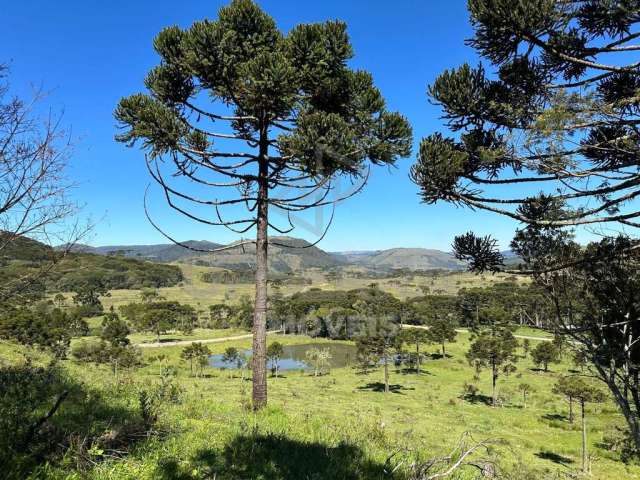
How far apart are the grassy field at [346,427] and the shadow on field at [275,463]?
15 millimetres

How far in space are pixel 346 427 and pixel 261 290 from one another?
3.71m

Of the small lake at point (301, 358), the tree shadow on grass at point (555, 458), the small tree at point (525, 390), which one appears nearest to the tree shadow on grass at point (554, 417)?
the small tree at point (525, 390)

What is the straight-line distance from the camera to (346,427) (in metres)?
7.66

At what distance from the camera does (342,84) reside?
9180mm

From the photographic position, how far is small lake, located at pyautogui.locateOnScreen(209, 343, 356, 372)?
6316 centimetres

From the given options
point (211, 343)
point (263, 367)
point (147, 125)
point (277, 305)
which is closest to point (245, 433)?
point (263, 367)

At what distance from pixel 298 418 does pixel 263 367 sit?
1607mm

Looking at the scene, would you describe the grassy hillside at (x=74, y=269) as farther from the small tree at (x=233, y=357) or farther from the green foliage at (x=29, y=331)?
the small tree at (x=233, y=357)

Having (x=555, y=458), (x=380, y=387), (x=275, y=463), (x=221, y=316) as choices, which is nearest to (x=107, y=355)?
(x=380, y=387)

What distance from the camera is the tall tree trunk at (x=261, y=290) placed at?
9.16m

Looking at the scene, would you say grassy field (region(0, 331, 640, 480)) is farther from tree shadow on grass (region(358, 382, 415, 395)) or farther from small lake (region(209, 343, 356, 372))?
small lake (region(209, 343, 356, 372))

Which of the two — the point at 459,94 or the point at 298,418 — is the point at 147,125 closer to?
the point at 459,94

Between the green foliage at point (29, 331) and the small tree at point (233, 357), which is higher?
the green foliage at point (29, 331)

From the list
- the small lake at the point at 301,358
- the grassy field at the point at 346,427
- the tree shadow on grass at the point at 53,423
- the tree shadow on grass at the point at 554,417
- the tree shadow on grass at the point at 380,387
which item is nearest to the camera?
the tree shadow on grass at the point at 53,423
